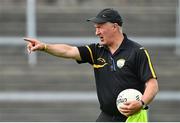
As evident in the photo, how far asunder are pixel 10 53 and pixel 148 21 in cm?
221

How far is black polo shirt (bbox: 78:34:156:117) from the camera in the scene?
6977 millimetres

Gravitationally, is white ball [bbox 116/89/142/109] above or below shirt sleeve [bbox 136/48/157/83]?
below

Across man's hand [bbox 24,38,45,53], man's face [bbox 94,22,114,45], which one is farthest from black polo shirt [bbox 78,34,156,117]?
man's hand [bbox 24,38,45,53]

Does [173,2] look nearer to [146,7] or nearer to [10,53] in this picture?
[146,7]

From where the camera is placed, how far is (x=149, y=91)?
6859 mm

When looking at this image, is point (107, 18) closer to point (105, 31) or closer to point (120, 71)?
point (105, 31)

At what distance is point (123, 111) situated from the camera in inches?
269

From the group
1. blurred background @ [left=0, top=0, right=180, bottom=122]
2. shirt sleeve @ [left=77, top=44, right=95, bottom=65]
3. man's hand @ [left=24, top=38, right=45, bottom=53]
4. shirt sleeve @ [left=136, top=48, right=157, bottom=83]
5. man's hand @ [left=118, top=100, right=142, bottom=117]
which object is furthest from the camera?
blurred background @ [left=0, top=0, right=180, bottom=122]

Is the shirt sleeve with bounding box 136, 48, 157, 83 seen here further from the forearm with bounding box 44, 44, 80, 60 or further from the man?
the forearm with bounding box 44, 44, 80, 60

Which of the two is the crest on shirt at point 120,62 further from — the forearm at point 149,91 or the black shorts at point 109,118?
the black shorts at point 109,118

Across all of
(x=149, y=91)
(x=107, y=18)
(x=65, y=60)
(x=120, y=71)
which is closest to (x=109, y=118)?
(x=120, y=71)

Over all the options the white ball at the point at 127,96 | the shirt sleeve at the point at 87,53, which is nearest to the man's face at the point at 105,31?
the shirt sleeve at the point at 87,53

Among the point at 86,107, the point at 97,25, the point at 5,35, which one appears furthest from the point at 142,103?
the point at 5,35

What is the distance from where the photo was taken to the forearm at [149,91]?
6840 millimetres
